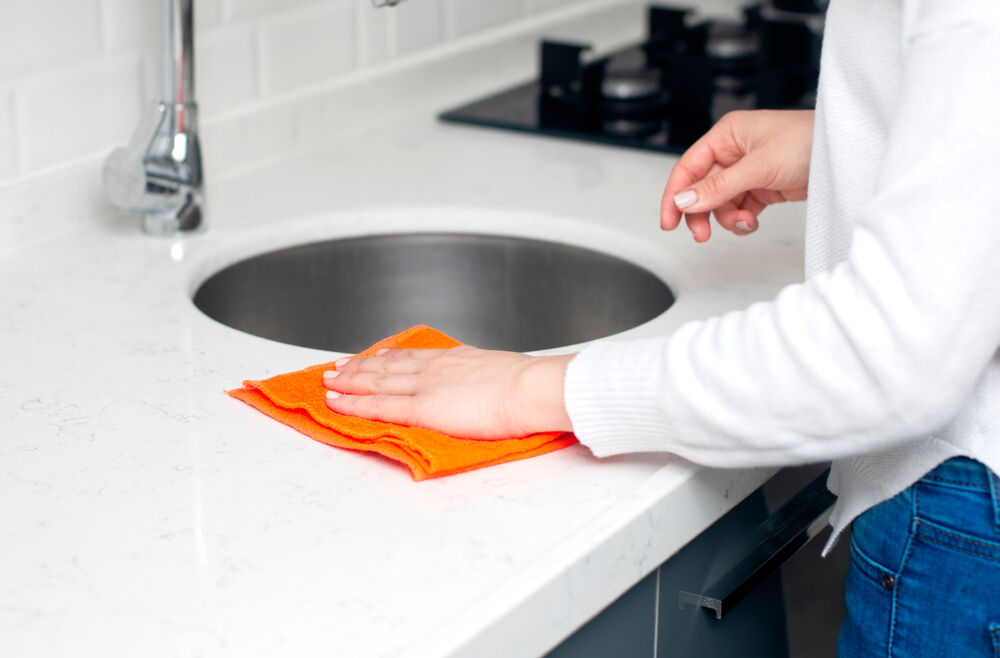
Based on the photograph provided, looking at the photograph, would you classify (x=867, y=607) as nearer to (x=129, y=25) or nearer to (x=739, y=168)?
(x=739, y=168)

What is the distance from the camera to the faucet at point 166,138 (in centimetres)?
108

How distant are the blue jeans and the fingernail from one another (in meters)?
0.27

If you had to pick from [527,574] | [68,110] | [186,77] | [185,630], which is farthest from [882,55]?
[68,110]

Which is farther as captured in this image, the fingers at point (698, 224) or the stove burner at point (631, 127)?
the stove burner at point (631, 127)

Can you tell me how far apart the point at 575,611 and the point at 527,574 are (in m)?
0.05

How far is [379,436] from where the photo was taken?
0.75 meters

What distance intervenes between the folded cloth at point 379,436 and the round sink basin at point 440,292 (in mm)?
380

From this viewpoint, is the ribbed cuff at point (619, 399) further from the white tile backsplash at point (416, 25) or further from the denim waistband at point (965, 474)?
the white tile backsplash at point (416, 25)

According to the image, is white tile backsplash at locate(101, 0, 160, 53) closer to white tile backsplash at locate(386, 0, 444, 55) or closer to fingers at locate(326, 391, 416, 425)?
white tile backsplash at locate(386, 0, 444, 55)

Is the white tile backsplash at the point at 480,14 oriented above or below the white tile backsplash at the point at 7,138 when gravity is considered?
above

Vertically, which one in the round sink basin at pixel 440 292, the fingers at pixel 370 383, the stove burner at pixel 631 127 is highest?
the stove burner at pixel 631 127

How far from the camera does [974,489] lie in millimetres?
728

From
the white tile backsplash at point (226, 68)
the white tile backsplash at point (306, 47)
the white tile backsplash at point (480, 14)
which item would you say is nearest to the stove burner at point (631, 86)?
the white tile backsplash at point (480, 14)

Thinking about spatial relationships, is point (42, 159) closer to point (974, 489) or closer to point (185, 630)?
point (185, 630)
